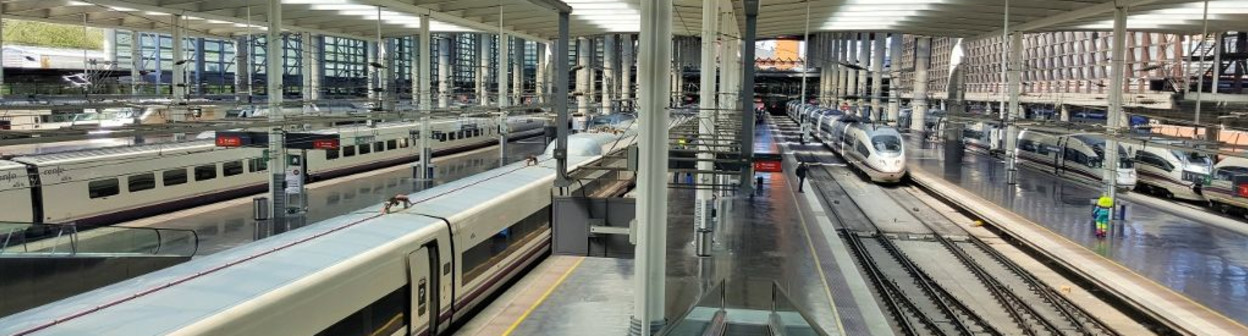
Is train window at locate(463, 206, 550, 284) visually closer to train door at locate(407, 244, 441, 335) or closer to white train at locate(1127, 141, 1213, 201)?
train door at locate(407, 244, 441, 335)

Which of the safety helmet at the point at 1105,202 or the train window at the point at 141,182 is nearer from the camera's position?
the train window at the point at 141,182

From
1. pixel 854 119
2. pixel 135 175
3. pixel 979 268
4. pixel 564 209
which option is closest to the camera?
pixel 564 209

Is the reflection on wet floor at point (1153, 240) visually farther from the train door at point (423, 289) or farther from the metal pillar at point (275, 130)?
the metal pillar at point (275, 130)

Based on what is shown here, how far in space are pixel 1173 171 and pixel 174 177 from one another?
1390 inches

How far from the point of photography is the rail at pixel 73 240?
12.1m

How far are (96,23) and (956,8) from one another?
37.5 metres

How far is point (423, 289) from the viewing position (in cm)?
1229

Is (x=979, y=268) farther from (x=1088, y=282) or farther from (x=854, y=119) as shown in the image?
(x=854, y=119)

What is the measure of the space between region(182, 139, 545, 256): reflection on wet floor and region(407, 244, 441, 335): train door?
5.55 feet

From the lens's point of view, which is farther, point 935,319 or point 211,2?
point 211,2

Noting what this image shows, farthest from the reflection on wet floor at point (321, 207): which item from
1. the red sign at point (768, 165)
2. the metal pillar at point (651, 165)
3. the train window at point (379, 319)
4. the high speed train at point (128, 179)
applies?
the red sign at point (768, 165)

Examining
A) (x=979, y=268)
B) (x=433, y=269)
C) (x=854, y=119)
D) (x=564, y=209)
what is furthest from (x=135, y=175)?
(x=854, y=119)

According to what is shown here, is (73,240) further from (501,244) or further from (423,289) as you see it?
(501,244)

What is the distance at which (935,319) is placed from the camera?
655 inches
